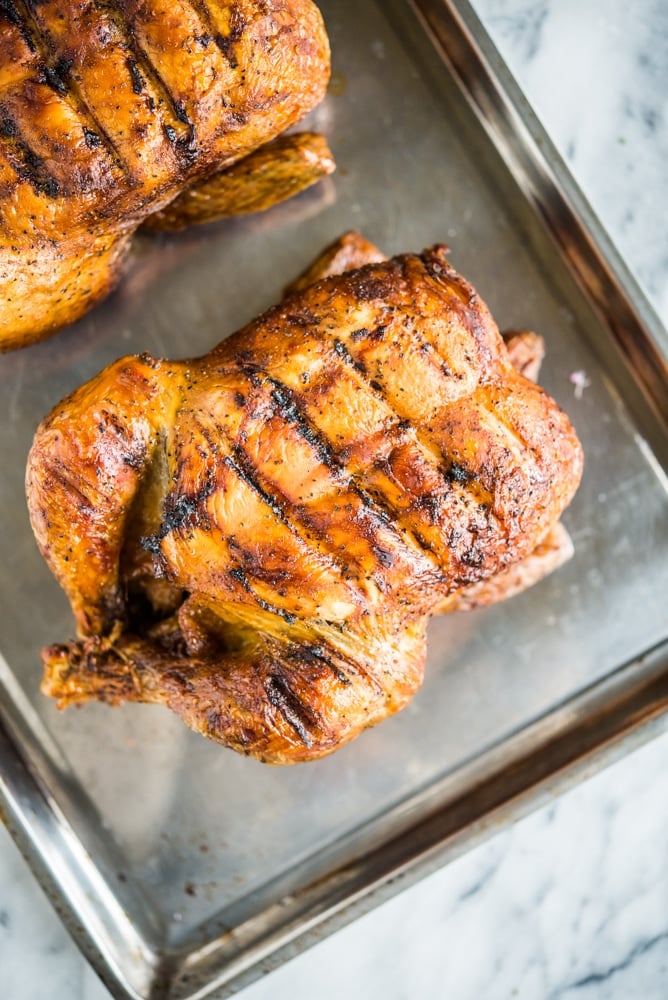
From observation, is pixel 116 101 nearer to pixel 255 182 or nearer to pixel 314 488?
pixel 255 182

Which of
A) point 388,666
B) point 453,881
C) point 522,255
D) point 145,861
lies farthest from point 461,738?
point 522,255

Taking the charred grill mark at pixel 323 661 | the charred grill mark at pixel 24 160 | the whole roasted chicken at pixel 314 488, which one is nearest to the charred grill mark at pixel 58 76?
the charred grill mark at pixel 24 160

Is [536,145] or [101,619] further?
[536,145]

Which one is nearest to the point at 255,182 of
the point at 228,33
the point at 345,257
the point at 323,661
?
the point at 345,257

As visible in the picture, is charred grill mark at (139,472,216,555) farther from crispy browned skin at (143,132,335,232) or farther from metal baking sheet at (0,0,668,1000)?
crispy browned skin at (143,132,335,232)

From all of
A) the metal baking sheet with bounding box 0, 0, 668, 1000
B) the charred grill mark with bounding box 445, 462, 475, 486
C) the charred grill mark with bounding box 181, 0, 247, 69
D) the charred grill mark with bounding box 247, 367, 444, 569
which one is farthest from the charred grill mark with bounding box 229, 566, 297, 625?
the charred grill mark with bounding box 181, 0, 247, 69

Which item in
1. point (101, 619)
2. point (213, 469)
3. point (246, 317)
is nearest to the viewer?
point (213, 469)

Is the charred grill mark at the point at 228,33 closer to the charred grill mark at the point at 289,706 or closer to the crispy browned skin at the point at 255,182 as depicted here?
the crispy browned skin at the point at 255,182

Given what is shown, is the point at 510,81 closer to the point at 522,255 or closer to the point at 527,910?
the point at 522,255
